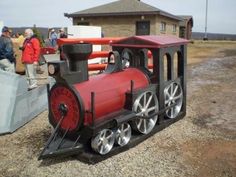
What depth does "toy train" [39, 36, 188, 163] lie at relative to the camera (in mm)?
5594

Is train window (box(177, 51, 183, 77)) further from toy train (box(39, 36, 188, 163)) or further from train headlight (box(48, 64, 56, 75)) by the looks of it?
train headlight (box(48, 64, 56, 75))

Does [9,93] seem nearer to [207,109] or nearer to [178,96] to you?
[178,96]

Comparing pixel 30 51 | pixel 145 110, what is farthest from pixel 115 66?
pixel 30 51

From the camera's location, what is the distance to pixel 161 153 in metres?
6.08

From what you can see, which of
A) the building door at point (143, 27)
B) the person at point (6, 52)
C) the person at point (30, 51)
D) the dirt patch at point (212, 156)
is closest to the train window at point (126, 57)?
the dirt patch at point (212, 156)

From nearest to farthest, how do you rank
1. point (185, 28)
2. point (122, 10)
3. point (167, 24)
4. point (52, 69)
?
point (52, 69), point (122, 10), point (167, 24), point (185, 28)

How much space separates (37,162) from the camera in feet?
18.8

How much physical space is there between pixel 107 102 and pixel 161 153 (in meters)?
1.29

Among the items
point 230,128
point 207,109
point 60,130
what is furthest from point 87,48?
point 207,109

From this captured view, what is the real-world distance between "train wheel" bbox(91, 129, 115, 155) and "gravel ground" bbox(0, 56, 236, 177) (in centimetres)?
19

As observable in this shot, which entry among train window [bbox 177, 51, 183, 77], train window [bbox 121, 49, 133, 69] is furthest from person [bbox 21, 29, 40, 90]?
train window [bbox 177, 51, 183, 77]

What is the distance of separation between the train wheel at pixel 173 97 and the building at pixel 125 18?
20509 millimetres

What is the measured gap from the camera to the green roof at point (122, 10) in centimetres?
2803

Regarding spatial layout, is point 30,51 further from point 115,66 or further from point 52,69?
point 52,69
